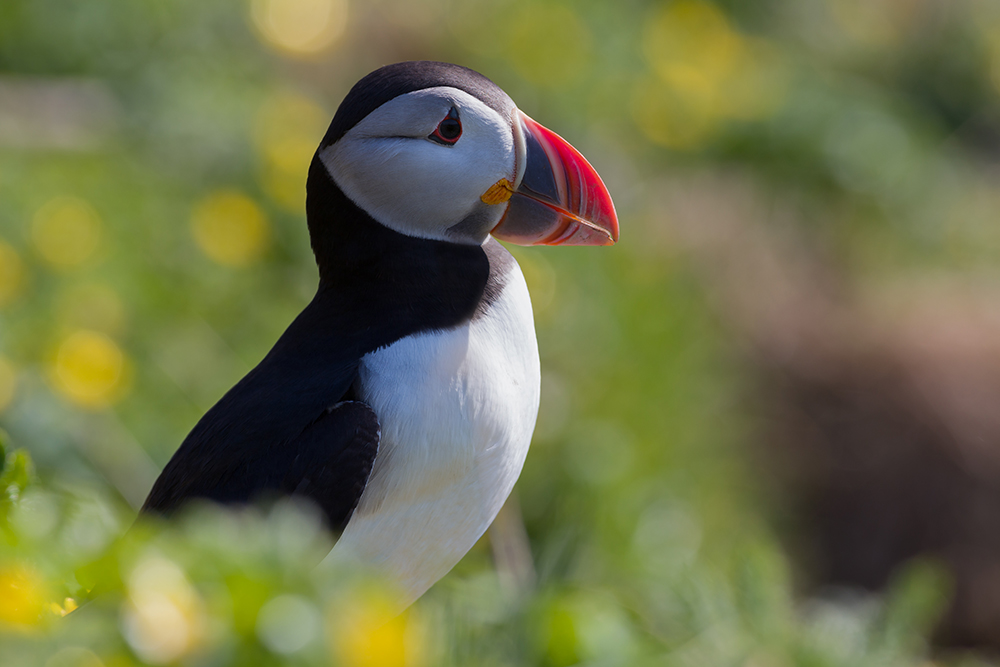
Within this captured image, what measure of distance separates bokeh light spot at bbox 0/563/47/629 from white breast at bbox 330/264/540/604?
531 millimetres

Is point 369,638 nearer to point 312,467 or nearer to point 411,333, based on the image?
point 312,467

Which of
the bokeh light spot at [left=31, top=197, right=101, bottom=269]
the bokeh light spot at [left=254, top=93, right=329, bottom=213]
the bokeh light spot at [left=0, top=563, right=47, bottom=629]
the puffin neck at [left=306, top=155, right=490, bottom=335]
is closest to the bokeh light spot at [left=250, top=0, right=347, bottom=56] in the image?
the bokeh light spot at [left=254, top=93, right=329, bottom=213]

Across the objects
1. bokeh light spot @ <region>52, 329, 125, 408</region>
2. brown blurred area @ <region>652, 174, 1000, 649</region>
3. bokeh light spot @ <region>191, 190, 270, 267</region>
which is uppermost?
bokeh light spot @ <region>52, 329, 125, 408</region>

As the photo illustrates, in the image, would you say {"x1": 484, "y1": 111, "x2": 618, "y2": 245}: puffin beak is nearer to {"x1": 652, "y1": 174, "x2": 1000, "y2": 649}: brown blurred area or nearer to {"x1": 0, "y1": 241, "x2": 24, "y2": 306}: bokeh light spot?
{"x1": 0, "y1": 241, "x2": 24, "y2": 306}: bokeh light spot

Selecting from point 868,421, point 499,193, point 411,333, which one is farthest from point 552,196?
point 868,421

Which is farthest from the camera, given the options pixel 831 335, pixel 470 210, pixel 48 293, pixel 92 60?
pixel 831 335

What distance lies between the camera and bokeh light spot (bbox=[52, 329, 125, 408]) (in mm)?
2742

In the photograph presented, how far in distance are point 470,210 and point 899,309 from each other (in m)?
5.18

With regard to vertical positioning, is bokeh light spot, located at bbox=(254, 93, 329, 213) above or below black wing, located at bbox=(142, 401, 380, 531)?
below

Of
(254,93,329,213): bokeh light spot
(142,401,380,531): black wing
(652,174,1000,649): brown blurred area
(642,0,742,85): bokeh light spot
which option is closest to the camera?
(142,401,380,531): black wing

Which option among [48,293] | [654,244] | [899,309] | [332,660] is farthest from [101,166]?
[899,309]

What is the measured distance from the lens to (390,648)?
95 cm

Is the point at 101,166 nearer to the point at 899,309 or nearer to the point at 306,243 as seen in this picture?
the point at 306,243

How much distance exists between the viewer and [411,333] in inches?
58.8
